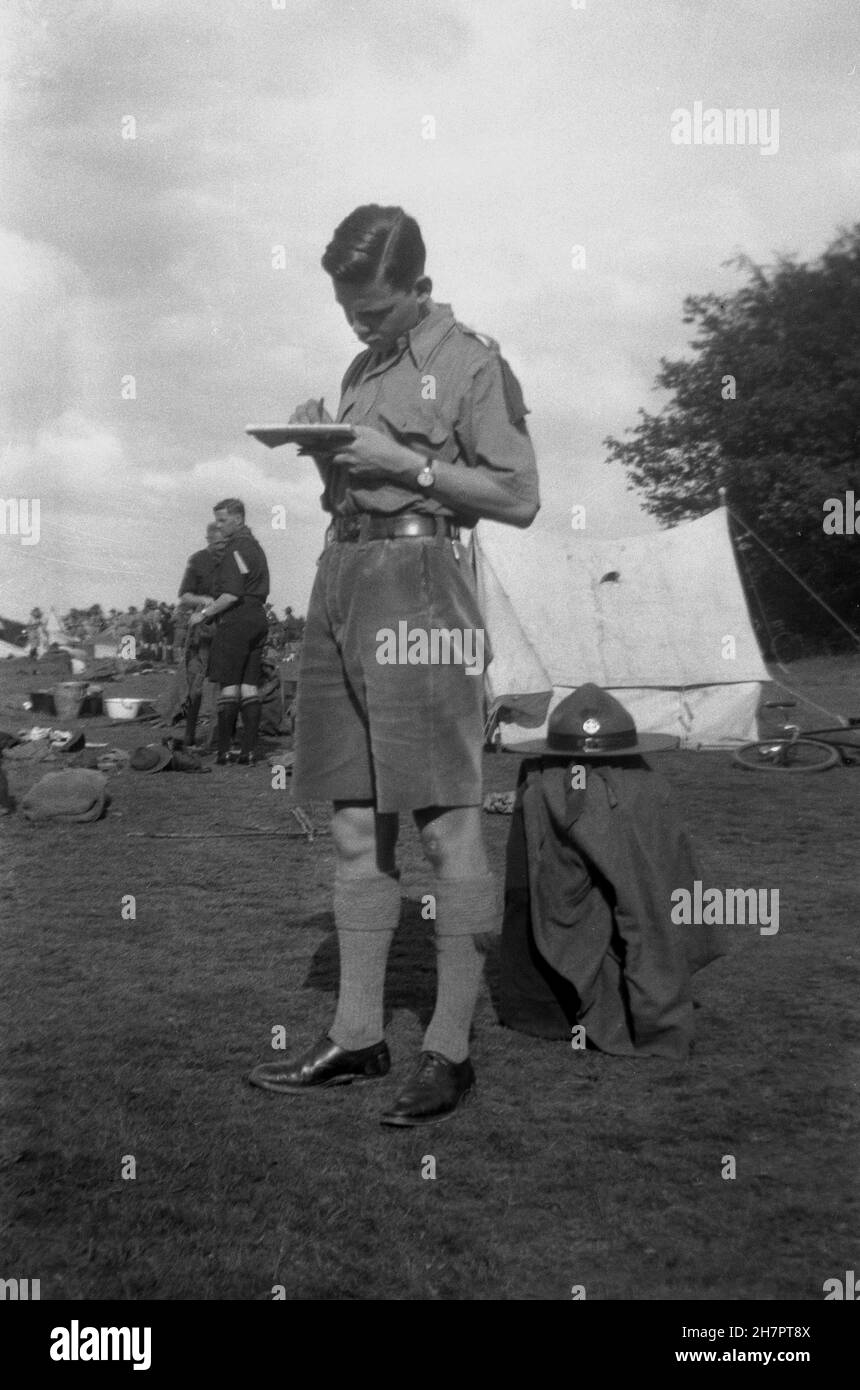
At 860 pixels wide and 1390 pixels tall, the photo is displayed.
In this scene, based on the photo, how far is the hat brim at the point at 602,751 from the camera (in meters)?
3.62

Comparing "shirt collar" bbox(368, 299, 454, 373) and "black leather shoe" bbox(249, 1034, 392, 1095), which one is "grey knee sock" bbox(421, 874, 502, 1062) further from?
"shirt collar" bbox(368, 299, 454, 373)

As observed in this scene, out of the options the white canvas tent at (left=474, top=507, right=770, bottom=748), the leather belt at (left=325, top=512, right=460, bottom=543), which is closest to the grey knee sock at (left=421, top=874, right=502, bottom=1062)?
the leather belt at (left=325, top=512, right=460, bottom=543)

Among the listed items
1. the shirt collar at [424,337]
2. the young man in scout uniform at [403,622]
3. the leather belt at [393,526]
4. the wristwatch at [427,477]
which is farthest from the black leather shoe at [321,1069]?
the shirt collar at [424,337]

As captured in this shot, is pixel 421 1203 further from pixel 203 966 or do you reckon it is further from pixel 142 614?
pixel 142 614

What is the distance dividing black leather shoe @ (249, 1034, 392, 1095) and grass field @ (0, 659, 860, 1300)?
0.14 feet

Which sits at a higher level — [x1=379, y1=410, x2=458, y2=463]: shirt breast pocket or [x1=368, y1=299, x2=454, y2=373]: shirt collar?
[x1=368, y1=299, x2=454, y2=373]: shirt collar

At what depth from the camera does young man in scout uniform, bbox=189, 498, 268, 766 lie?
1022 cm

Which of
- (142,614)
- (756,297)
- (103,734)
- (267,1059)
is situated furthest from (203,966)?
(142,614)

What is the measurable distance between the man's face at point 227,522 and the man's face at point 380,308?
23.2 ft

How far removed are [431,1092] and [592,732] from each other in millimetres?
1053

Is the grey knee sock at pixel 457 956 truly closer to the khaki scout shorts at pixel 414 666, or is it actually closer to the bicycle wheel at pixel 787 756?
the khaki scout shorts at pixel 414 666

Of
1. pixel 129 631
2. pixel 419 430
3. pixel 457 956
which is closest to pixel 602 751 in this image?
pixel 457 956

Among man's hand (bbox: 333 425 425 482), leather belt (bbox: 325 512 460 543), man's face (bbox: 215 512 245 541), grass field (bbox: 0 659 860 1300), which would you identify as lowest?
grass field (bbox: 0 659 860 1300)

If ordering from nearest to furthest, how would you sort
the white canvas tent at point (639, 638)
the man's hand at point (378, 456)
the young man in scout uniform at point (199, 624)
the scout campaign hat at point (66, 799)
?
1. the man's hand at point (378, 456)
2. the scout campaign hat at point (66, 799)
3. the young man in scout uniform at point (199, 624)
4. the white canvas tent at point (639, 638)
